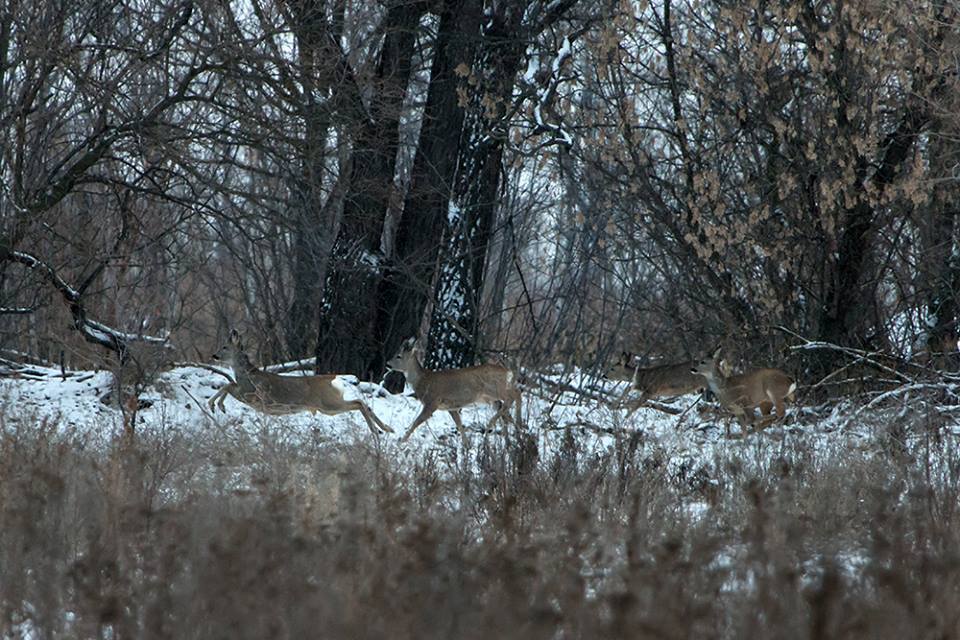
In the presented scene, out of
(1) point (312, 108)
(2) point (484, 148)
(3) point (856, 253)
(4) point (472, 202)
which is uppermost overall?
→ (2) point (484, 148)

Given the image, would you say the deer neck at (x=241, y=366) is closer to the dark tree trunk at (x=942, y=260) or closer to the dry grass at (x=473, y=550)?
the dry grass at (x=473, y=550)

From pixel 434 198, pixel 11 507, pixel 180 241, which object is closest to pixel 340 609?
pixel 11 507

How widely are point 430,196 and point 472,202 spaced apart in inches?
21.4

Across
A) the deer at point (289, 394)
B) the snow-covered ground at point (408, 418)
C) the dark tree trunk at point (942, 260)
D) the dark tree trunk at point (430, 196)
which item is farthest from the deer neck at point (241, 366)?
the dark tree trunk at point (942, 260)

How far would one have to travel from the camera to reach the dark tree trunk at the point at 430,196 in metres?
15.9

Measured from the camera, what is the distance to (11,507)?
588cm

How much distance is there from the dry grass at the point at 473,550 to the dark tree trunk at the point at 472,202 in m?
7.54

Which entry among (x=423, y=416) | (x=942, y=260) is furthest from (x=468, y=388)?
(x=942, y=260)

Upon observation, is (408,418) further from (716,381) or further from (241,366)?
(716,381)

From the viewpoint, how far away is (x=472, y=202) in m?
15.8

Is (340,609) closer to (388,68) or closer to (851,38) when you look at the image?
(851,38)

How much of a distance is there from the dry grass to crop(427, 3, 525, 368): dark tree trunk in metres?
7.54

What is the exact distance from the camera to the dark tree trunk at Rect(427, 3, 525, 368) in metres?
15.8

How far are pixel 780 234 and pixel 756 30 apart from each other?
2161 mm
